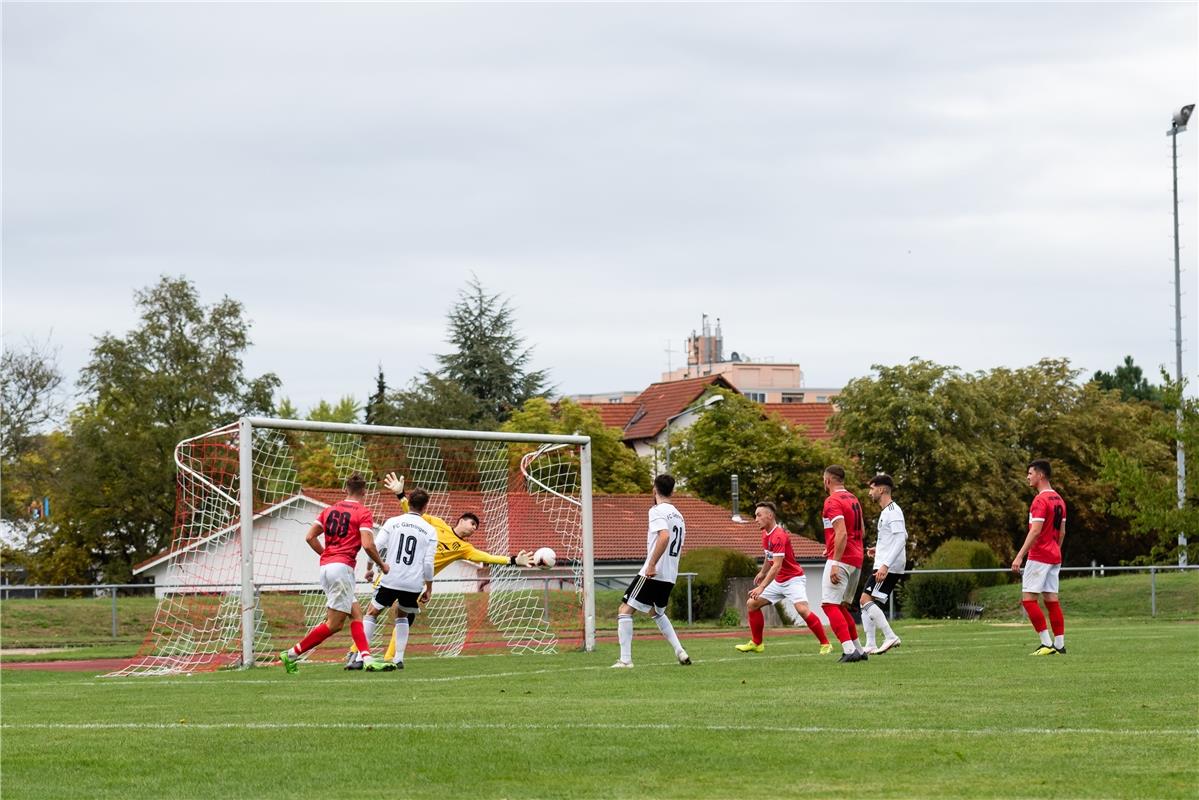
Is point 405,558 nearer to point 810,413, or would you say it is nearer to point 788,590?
point 788,590

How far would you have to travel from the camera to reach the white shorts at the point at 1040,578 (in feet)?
59.1

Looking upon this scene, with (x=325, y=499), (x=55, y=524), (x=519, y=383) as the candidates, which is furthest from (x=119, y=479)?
(x=325, y=499)

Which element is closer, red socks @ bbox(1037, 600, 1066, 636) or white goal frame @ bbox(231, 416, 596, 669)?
red socks @ bbox(1037, 600, 1066, 636)

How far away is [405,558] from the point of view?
17875 millimetres

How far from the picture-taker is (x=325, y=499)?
94.9 feet

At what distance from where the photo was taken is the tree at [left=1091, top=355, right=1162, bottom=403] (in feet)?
376

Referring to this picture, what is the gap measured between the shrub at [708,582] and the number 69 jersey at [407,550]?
20820 millimetres

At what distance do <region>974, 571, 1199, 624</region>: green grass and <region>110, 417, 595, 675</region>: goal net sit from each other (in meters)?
12.2

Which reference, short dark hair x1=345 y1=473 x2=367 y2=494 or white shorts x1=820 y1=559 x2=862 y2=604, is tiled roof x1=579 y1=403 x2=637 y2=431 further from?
white shorts x1=820 y1=559 x2=862 y2=604

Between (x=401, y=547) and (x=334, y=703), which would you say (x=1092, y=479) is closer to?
(x=401, y=547)

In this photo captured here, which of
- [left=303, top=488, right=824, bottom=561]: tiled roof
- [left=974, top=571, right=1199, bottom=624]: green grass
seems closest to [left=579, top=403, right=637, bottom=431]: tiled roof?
[left=303, top=488, right=824, bottom=561]: tiled roof

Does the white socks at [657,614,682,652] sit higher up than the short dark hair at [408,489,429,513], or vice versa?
the short dark hair at [408,489,429,513]

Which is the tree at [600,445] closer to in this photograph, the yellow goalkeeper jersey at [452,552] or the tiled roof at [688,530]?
the tiled roof at [688,530]

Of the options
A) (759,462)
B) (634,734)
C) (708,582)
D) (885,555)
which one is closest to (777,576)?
(885,555)
